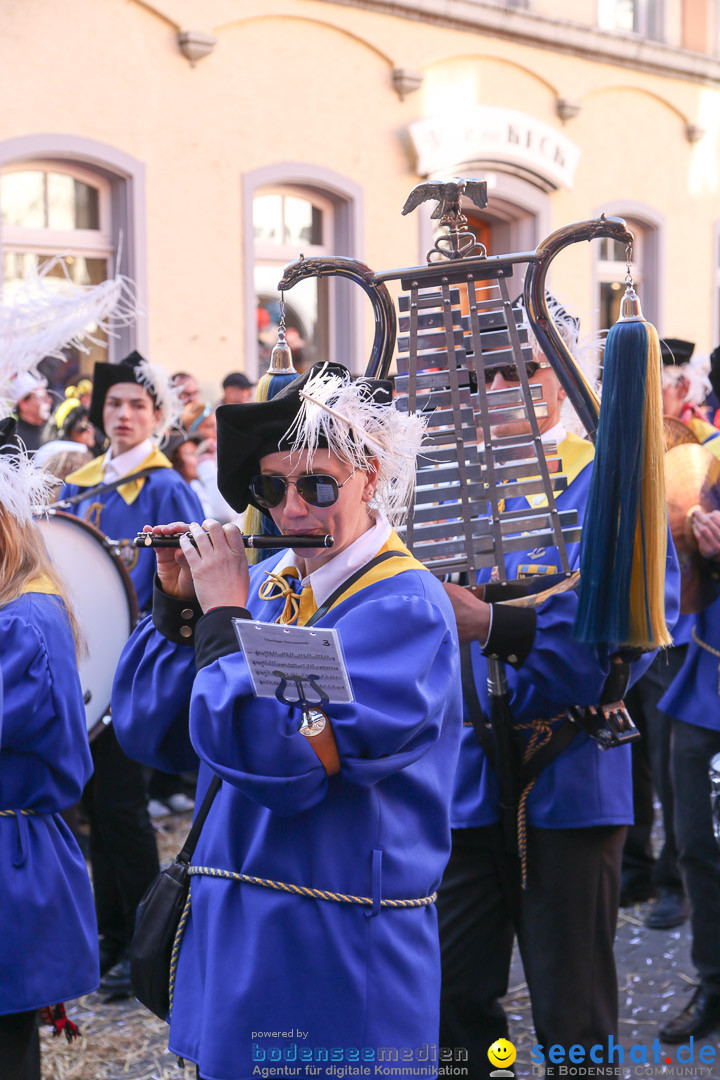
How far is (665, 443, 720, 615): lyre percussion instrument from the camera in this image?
3.75m

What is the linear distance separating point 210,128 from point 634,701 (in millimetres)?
5575

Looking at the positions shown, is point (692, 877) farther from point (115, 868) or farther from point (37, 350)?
point (37, 350)

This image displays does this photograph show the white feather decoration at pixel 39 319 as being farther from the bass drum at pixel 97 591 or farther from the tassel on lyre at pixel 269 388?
the tassel on lyre at pixel 269 388

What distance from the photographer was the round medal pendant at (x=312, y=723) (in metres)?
1.92

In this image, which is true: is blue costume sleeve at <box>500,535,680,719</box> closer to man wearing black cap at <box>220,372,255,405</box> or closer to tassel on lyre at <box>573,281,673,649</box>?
tassel on lyre at <box>573,281,673,649</box>

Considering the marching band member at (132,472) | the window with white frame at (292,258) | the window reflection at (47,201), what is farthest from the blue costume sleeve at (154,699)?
the window with white frame at (292,258)

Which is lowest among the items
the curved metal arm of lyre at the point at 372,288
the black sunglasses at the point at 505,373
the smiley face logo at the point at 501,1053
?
the smiley face logo at the point at 501,1053

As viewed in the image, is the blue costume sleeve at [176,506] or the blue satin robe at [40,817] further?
the blue costume sleeve at [176,506]

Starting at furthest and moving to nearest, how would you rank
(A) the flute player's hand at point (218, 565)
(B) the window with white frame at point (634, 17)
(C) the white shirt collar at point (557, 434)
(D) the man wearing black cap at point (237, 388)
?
(B) the window with white frame at point (634, 17) → (D) the man wearing black cap at point (237, 388) → (C) the white shirt collar at point (557, 434) → (A) the flute player's hand at point (218, 565)

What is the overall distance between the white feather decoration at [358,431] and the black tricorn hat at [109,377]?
314cm

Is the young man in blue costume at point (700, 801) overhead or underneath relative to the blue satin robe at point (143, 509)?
underneath

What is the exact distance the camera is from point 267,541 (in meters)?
2.10

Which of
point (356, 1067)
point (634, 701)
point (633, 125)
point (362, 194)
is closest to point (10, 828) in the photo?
point (356, 1067)

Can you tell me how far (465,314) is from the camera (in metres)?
2.91
